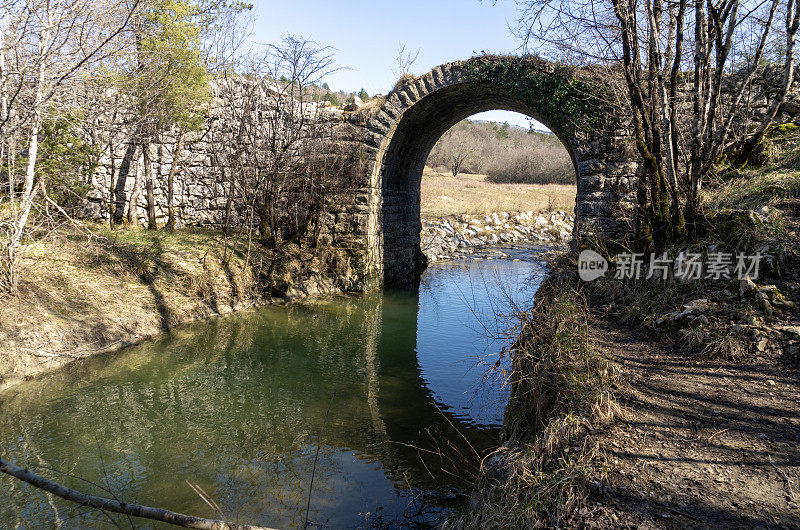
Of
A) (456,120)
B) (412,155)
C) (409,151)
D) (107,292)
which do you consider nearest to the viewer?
(107,292)

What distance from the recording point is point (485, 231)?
62.0 ft

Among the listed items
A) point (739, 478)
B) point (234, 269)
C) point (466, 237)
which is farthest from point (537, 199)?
point (739, 478)

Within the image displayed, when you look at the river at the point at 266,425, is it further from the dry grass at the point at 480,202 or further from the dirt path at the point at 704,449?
the dry grass at the point at 480,202

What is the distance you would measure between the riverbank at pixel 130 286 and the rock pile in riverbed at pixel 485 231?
593 cm

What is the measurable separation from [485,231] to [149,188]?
38.9ft

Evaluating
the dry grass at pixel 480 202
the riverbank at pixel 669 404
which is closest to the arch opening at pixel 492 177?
the dry grass at pixel 480 202

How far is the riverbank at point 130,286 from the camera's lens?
19.4 feet

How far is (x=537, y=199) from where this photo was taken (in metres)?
27.0

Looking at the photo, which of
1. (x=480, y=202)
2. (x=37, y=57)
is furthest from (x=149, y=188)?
(x=480, y=202)

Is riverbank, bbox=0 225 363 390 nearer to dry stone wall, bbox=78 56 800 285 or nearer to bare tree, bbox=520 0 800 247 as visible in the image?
dry stone wall, bbox=78 56 800 285

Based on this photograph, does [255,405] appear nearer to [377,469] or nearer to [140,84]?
[377,469]

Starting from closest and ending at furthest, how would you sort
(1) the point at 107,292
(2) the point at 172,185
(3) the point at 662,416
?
(3) the point at 662,416 < (1) the point at 107,292 < (2) the point at 172,185

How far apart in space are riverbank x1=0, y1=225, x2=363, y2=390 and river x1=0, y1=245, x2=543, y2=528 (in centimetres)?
36

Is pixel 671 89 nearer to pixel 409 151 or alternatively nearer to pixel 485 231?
pixel 409 151
